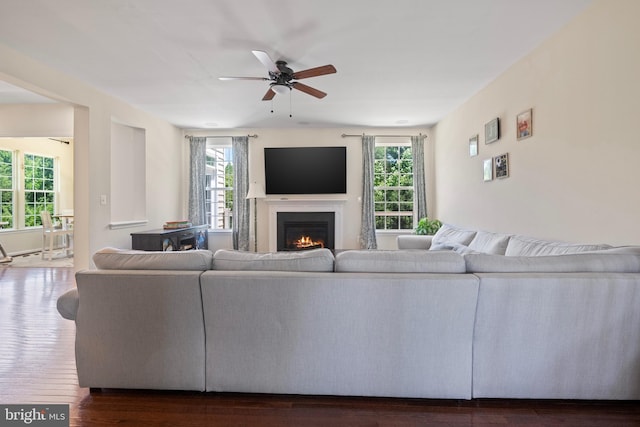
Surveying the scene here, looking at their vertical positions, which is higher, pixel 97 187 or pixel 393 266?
pixel 97 187

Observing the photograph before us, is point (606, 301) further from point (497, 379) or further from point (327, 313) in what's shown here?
point (327, 313)

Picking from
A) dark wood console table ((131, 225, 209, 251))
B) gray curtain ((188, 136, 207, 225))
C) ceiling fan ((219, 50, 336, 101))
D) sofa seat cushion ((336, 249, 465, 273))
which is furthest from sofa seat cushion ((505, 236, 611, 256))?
gray curtain ((188, 136, 207, 225))

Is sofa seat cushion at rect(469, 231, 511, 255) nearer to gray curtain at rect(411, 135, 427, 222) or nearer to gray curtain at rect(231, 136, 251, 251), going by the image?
gray curtain at rect(411, 135, 427, 222)

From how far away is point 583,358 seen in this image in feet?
5.75

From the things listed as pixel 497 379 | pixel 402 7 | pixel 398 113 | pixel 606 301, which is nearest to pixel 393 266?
pixel 497 379

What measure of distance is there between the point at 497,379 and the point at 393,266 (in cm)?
83

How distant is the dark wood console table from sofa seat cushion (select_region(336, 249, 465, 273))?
396 centimetres

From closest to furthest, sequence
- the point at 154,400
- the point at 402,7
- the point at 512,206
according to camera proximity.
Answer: the point at 154,400, the point at 402,7, the point at 512,206

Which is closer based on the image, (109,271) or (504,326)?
(504,326)

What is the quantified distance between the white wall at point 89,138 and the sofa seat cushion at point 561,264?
4568mm

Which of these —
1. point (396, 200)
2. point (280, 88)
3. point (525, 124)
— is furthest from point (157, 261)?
point (396, 200)

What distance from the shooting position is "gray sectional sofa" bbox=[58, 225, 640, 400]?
1.74 meters

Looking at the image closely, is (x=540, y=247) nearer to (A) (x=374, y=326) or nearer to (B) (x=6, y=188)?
(A) (x=374, y=326)

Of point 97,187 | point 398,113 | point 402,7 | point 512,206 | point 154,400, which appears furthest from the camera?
point 398,113
